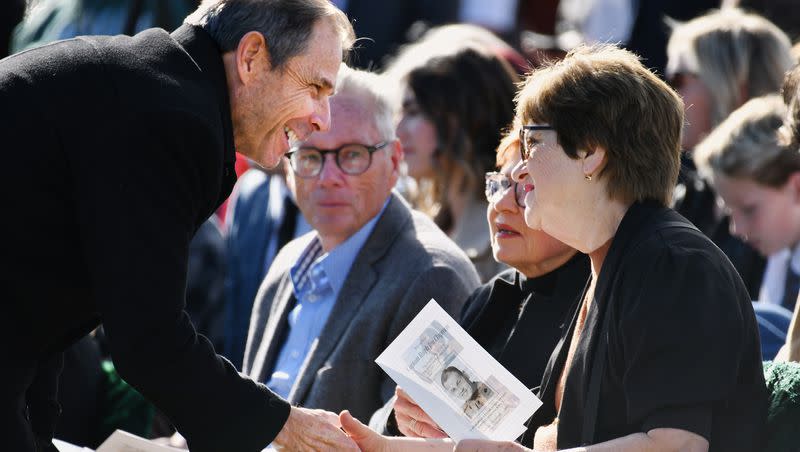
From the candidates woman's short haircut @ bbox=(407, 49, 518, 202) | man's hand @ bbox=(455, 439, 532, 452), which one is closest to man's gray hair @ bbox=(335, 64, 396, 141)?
woman's short haircut @ bbox=(407, 49, 518, 202)

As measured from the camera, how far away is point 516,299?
3.76 meters

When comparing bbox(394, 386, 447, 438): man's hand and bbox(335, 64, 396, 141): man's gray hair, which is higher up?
bbox(335, 64, 396, 141): man's gray hair

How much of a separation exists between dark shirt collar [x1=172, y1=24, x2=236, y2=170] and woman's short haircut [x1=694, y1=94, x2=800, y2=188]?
2.69 meters

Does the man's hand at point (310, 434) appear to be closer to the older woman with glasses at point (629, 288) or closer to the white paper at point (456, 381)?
the white paper at point (456, 381)

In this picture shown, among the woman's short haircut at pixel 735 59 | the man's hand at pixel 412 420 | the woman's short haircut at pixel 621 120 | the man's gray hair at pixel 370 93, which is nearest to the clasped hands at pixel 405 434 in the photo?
→ the man's hand at pixel 412 420

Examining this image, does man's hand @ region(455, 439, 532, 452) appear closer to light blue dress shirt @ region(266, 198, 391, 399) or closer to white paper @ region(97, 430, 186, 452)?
white paper @ region(97, 430, 186, 452)

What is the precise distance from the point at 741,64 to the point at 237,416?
3663mm

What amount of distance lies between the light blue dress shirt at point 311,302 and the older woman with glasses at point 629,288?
1.36 meters

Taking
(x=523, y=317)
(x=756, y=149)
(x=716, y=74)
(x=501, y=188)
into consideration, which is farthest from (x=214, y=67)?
(x=716, y=74)

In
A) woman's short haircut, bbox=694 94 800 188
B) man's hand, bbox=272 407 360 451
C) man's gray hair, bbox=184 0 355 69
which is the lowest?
man's hand, bbox=272 407 360 451

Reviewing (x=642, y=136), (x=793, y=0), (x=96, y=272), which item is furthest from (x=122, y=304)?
(x=793, y=0)

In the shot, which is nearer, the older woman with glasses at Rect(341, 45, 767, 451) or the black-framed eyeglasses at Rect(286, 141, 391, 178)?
the older woman with glasses at Rect(341, 45, 767, 451)

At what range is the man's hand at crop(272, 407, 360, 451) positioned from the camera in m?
3.08

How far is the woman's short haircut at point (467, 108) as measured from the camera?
18.0 ft
